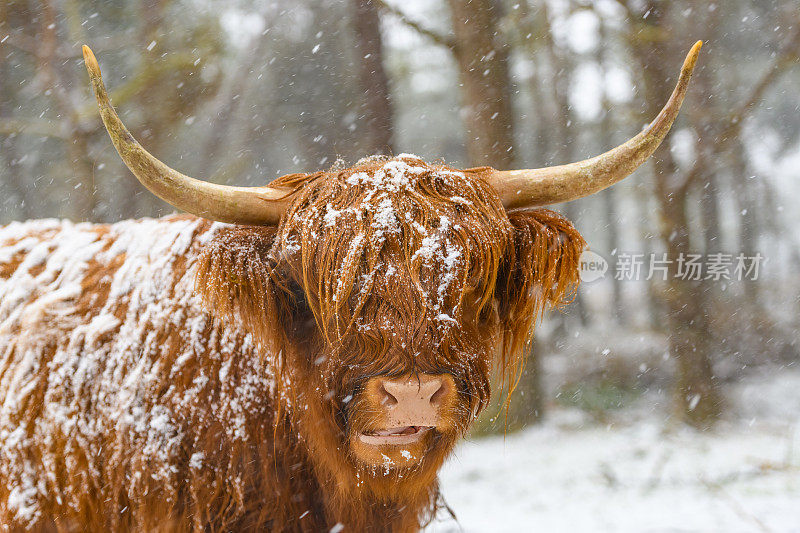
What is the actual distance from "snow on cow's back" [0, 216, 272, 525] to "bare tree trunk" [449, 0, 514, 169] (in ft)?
10.8

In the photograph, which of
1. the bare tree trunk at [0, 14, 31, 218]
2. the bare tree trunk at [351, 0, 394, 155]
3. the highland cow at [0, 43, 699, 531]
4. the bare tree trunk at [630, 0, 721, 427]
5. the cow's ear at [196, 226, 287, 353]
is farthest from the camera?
the bare tree trunk at [0, 14, 31, 218]

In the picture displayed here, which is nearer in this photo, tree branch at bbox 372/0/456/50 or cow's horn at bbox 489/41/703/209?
cow's horn at bbox 489/41/703/209

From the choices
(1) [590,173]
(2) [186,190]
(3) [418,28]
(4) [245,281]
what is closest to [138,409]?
(4) [245,281]

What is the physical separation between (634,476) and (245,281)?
4.22 metres

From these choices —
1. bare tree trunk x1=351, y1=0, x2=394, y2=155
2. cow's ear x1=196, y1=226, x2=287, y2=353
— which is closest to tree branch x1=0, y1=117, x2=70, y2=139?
bare tree trunk x1=351, y1=0, x2=394, y2=155

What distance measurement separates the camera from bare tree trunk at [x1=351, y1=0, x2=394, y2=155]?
5246mm

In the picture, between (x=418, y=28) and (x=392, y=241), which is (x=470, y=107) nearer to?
(x=418, y=28)

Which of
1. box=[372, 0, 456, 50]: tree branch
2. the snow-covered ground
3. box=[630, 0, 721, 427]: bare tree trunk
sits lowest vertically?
the snow-covered ground

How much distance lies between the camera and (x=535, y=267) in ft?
7.18

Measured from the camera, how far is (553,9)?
267 inches

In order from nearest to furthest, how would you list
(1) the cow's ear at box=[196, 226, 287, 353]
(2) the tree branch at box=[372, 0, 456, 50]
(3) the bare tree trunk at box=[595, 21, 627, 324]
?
(1) the cow's ear at box=[196, 226, 287, 353] → (2) the tree branch at box=[372, 0, 456, 50] → (3) the bare tree trunk at box=[595, 21, 627, 324]

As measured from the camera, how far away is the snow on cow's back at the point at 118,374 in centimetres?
219

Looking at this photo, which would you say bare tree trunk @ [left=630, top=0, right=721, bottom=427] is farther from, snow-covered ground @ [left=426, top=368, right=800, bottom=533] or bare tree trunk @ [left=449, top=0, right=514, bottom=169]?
bare tree trunk @ [left=449, top=0, right=514, bottom=169]

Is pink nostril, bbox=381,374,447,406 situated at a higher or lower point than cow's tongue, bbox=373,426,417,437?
higher
